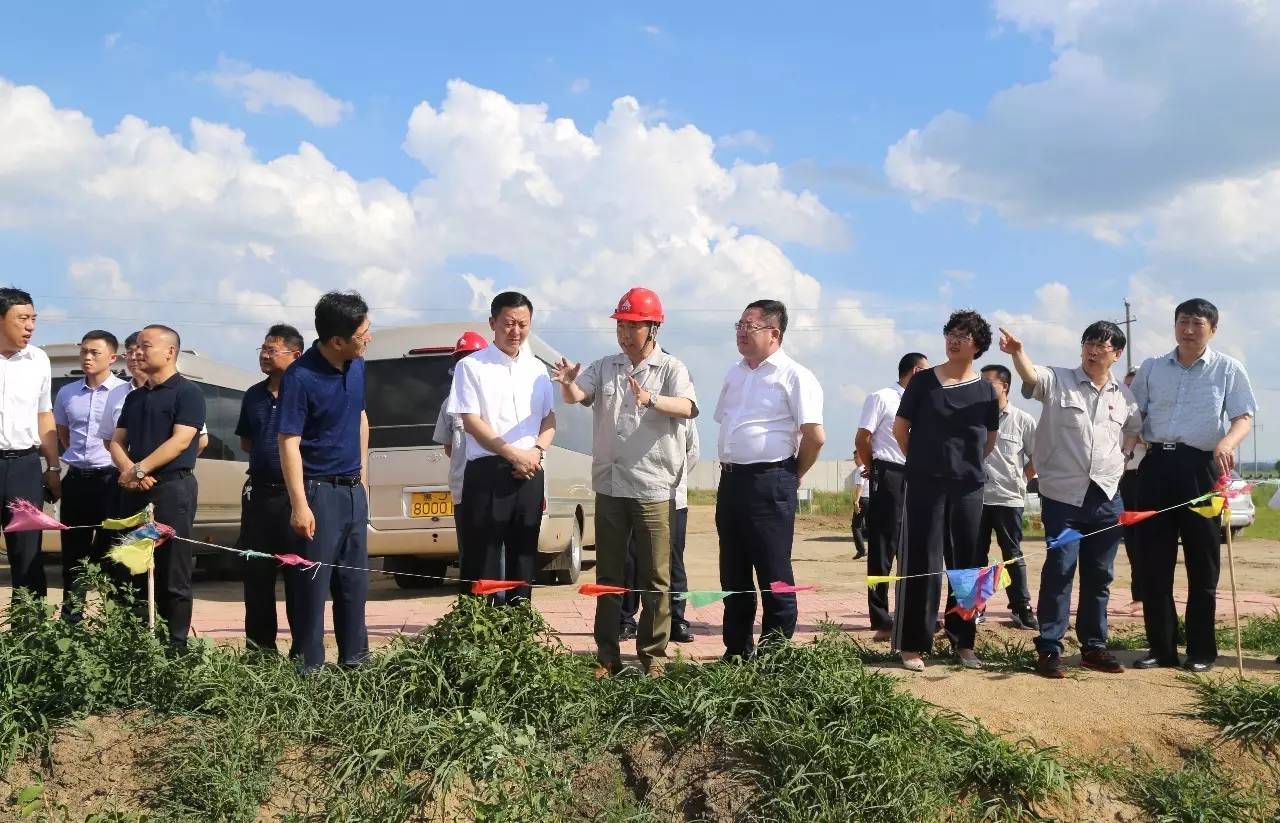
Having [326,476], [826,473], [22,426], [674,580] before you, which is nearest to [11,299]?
[22,426]

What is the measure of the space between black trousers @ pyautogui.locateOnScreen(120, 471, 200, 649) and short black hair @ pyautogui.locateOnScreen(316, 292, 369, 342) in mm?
1354

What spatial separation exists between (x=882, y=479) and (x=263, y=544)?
408 cm

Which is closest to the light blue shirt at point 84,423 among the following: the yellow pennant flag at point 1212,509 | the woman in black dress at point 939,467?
the woman in black dress at point 939,467

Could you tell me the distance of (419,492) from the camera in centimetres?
966

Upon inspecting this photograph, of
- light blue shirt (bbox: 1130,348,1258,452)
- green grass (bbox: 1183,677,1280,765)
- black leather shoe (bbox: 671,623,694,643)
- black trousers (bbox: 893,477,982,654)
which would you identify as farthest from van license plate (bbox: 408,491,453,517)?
green grass (bbox: 1183,677,1280,765)

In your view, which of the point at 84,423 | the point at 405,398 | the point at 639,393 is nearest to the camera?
the point at 639,393

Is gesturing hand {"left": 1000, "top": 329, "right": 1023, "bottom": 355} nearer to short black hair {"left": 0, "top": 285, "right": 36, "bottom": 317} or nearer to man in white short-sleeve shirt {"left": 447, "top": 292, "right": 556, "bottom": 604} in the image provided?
man in white short-sleeve shirt {"left": 447, "top": 292, "right": 556, "bottom": 604}

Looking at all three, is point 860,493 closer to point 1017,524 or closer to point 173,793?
point 1017,524

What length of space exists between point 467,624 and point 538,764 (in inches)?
32.9

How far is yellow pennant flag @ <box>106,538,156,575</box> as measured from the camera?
551cm

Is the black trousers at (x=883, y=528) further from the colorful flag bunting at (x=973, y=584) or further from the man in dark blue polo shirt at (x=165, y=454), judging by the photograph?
the man in dark blue polo shirt at (x=165, y=454)

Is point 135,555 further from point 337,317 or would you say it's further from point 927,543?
point 927,543

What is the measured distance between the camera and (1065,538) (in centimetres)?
630

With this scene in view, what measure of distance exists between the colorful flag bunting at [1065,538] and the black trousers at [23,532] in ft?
18.6
